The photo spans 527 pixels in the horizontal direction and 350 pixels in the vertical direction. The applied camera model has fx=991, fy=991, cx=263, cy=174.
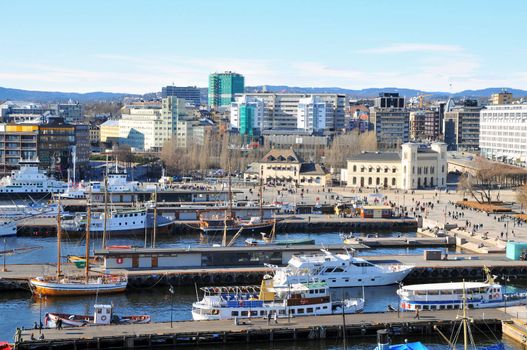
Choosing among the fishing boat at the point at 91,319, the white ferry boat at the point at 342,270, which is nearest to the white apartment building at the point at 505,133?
the white ferry boat at the point at 342,270

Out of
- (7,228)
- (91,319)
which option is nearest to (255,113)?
(7,228)

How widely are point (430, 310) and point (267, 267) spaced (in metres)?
8.91

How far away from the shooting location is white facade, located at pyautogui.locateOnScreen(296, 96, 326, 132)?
13725cm

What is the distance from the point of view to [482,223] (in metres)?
57.9

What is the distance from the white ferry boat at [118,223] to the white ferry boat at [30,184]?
2194 cm

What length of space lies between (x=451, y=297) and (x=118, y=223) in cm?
2587

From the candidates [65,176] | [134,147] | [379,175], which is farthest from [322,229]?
[134,147]

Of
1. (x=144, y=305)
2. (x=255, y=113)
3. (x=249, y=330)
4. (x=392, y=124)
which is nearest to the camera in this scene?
(x=249, y=330)

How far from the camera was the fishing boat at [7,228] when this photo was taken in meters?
54.4

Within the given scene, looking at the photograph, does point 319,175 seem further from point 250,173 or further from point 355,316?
point 355,316

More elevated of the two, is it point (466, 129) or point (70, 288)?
point (466, 129)

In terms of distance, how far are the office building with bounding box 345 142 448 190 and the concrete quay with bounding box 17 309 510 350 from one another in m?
47.5

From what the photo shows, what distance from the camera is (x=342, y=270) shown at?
127 feet

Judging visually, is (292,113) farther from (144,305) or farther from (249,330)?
(249,330)
